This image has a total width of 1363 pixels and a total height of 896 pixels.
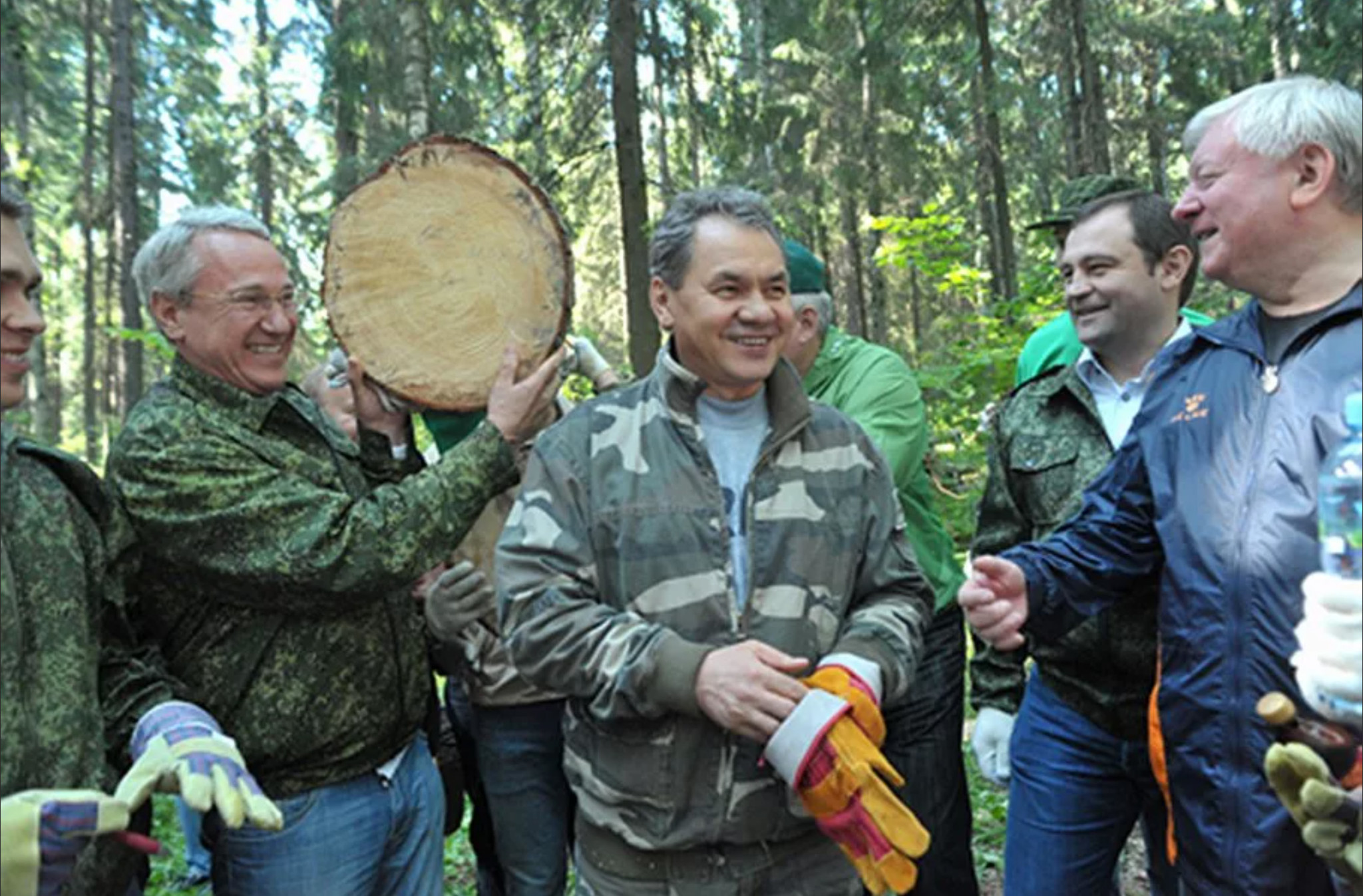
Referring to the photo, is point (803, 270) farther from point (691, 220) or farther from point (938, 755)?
point (938, 755)

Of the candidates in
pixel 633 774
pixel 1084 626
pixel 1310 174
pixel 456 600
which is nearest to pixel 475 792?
pixel 456 600

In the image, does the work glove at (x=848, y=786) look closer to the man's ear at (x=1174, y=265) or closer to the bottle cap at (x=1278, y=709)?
the bottle cap at (x=1278, y=709)

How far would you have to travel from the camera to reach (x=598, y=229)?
19719 mm

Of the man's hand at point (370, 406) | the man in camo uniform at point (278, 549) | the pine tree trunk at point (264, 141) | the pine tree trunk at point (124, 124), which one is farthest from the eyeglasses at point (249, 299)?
the pine tree trunk at point (264, 141)

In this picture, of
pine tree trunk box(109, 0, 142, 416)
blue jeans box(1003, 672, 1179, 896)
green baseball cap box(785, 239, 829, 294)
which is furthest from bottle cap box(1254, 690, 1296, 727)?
pine tree trunk box(109, 0, 142, 416)

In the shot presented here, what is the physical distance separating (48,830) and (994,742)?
2.68 m

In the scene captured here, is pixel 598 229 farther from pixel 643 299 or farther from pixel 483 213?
pixel 483 213

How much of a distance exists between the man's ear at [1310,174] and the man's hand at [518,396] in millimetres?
1717

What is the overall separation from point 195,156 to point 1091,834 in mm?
18618

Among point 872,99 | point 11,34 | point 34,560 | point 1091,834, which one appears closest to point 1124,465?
point 1091,834

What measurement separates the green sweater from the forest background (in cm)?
120

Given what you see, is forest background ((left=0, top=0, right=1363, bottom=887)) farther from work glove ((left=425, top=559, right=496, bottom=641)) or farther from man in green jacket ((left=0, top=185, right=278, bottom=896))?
man in green jacket ((left=0, top=185, right=278, bottom=896))

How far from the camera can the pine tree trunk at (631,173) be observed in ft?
24.4

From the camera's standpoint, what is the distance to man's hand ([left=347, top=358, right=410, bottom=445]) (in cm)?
269
